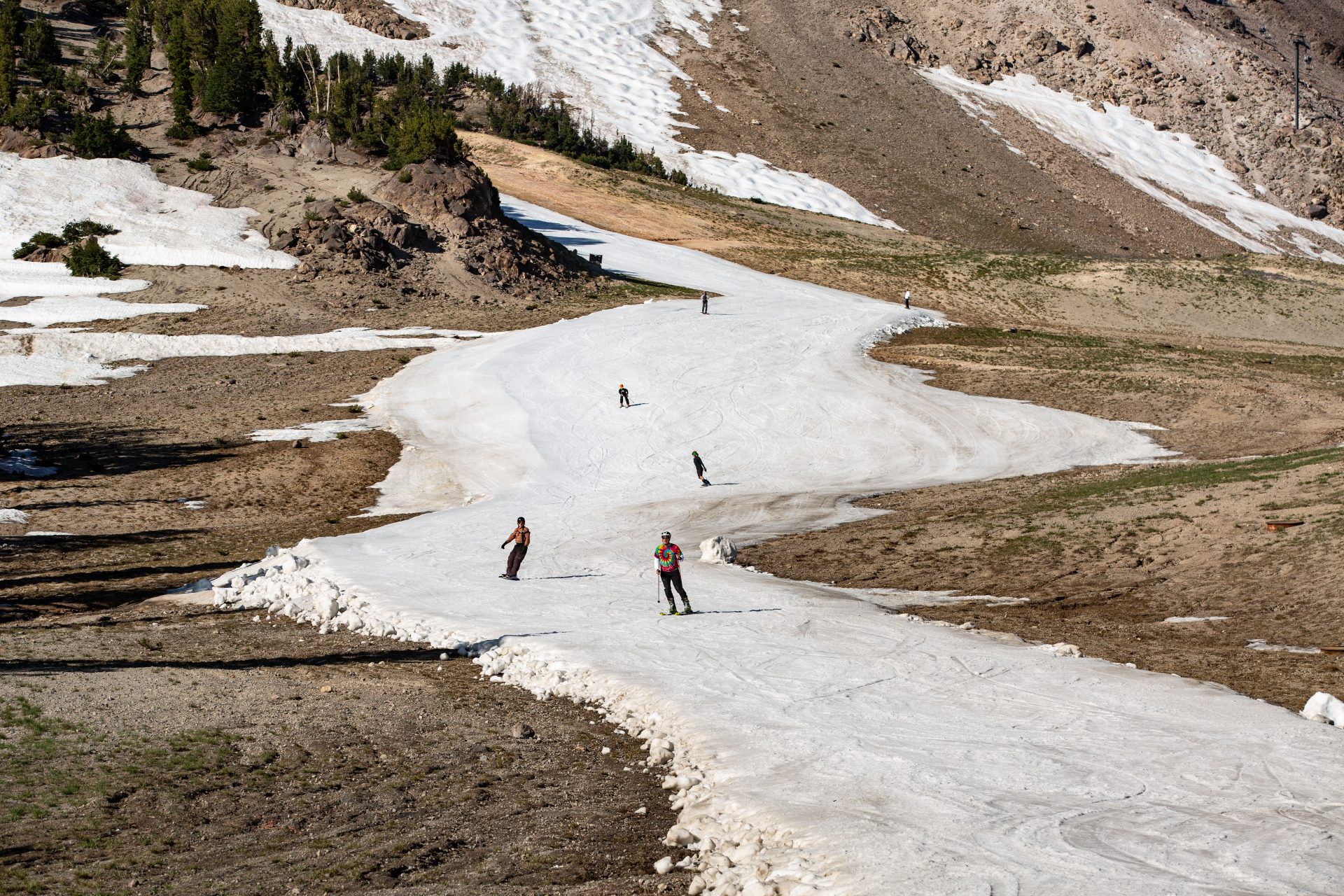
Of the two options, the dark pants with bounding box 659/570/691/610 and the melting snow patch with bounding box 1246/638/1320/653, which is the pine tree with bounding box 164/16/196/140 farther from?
the melting snow patch with bounding box 1246/638/1320/653

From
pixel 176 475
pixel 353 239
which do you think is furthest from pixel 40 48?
pixel 176 475

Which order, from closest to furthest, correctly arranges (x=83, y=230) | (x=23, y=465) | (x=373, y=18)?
(x=23, y=465), (x=83, y=230), (x=373, y=18)

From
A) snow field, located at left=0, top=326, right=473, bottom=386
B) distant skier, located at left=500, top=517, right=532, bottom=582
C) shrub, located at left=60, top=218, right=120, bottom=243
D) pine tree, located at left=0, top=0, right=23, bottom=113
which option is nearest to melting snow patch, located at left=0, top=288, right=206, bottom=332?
snow field, located at left=0, top=326, right=473, bottom=386

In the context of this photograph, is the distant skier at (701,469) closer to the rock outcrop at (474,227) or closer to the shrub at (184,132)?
the rock outcrop at (474,227)

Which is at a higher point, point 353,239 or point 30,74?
point 30,74

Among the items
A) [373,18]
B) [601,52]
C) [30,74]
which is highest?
[601,52]

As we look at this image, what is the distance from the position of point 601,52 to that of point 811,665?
126387 millimetres

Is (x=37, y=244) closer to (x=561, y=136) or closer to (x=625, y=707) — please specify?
(x=561, y=136)

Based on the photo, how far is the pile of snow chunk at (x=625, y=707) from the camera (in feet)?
34.7

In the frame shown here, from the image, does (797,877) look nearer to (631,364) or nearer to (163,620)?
(163,620)

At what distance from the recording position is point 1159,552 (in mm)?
23859

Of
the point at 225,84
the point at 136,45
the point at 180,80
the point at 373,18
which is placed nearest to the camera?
the point at 225,84

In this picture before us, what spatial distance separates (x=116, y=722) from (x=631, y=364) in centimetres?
4012

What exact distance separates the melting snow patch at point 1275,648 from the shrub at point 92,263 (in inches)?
2565
